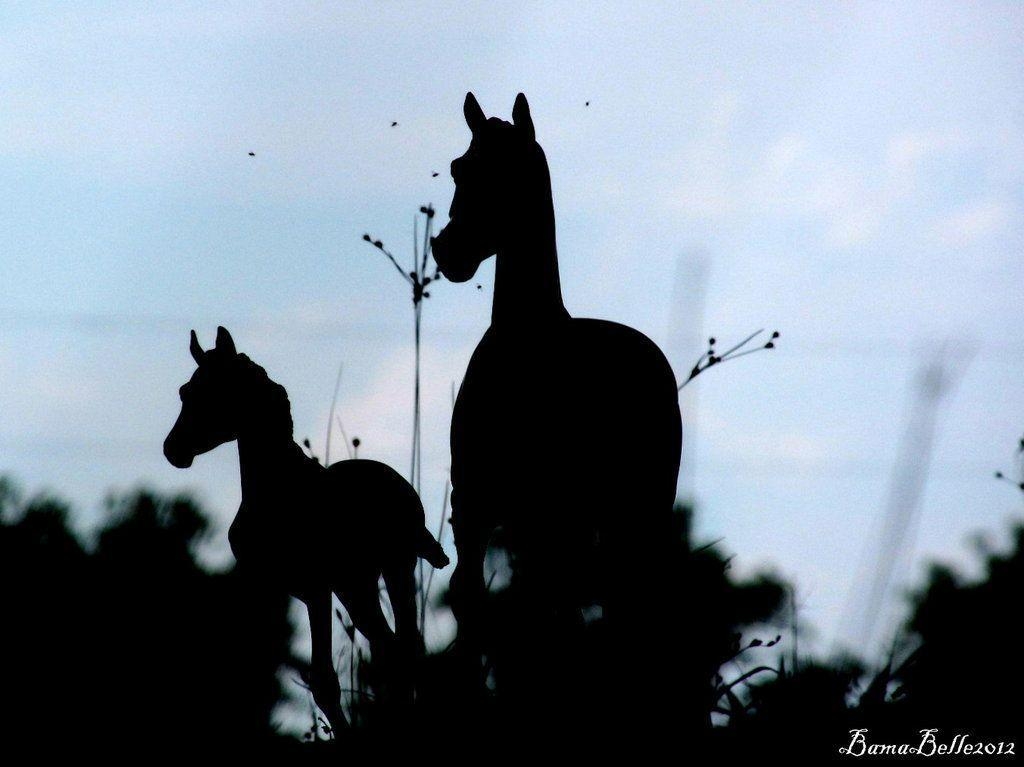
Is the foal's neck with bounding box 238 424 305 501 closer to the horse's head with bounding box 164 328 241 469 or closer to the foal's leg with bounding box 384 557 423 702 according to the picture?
the horse's head with bounding box 164 328 241 469

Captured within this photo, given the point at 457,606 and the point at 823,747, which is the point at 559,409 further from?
the point at 823,747

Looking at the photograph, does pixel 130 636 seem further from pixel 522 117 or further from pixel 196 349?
pixel 522 117

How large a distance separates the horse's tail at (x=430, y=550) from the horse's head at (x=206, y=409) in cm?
86

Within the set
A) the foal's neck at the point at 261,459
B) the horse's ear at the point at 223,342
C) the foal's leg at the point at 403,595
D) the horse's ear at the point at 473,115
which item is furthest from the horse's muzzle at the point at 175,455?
the horse's ear at the point at 473,115

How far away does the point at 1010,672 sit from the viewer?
11.5 feet

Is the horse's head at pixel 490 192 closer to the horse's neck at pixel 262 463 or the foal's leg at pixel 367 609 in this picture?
the horse's neck at pixel 262 463

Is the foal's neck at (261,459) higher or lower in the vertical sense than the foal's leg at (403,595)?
higher

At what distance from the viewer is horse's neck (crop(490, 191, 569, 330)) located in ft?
12.5

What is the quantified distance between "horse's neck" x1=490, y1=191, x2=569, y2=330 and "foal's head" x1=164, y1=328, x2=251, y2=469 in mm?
1166

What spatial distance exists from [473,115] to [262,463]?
5.14 ft

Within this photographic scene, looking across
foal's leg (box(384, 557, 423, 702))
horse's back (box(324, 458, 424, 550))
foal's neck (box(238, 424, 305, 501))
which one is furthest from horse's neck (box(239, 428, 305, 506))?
foal's leg (box(384, 557, 423, 702))

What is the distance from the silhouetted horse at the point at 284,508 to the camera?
4406 millimetres

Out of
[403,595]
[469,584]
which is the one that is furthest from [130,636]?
[469,584]

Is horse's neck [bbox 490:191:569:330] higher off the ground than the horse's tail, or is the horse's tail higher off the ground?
horse's neck [bbox 490:191:569:330]
